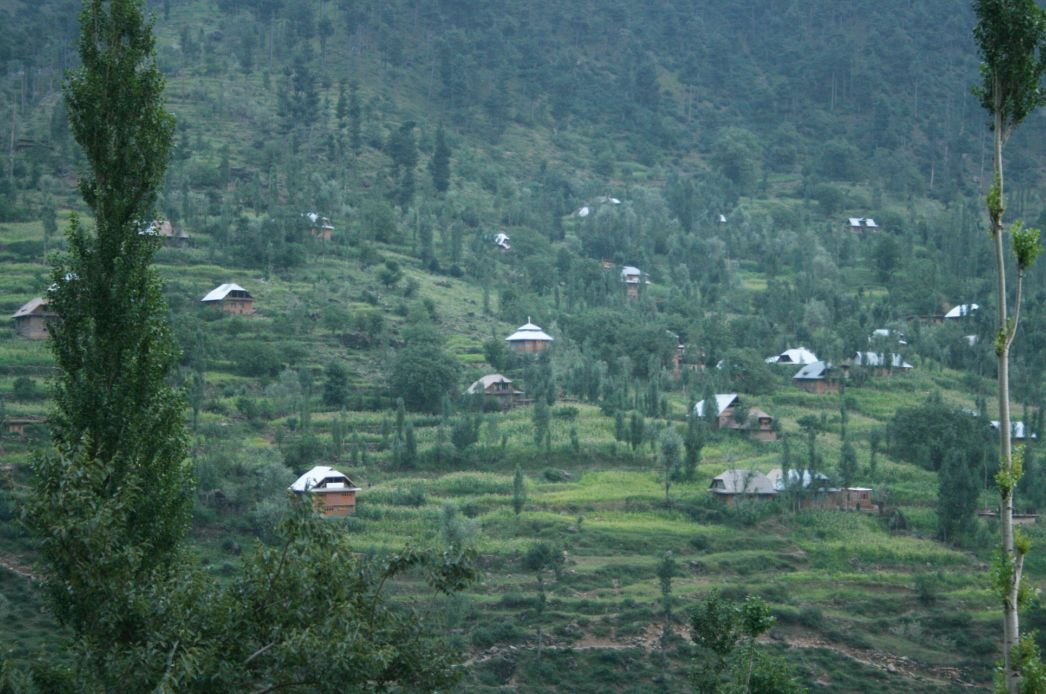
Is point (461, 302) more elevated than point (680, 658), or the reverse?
point (461, 302)

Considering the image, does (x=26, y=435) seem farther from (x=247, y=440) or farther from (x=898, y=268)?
(x=898, y=268)

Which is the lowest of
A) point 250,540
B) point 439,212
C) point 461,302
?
point 250,540

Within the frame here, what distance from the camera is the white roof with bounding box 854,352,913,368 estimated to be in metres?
58.6

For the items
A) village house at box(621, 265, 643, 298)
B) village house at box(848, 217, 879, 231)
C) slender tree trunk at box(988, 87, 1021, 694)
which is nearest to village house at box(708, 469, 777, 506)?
village house at box(621, 265, 643, 298)

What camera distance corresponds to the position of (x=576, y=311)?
64.7 m

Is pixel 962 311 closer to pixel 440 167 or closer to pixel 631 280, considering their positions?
pixel 631 280

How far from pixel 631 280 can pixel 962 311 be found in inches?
703

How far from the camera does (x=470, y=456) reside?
1737 inches

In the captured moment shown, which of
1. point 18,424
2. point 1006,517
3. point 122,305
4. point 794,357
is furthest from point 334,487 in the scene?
point 794,357

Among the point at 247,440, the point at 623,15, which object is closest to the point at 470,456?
the point at 247,440

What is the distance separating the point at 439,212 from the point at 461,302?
14.4 metres

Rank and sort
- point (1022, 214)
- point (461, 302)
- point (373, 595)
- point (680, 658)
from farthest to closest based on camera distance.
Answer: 1. point (1022, 214)
2. point (461, 302)
3. point (680, 658)
4. point (373, 595)

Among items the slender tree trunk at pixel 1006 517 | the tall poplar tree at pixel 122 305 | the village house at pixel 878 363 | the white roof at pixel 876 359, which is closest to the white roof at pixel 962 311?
the white roof at pixel 876 359

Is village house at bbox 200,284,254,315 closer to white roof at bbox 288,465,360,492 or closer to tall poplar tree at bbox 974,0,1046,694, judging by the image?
Answer: white roof at bbox 288,465,360,492
